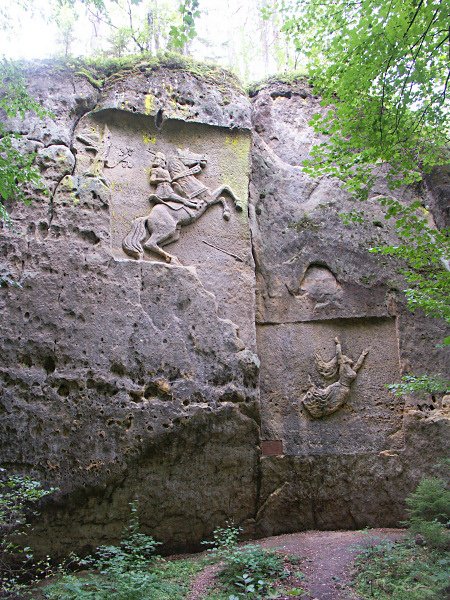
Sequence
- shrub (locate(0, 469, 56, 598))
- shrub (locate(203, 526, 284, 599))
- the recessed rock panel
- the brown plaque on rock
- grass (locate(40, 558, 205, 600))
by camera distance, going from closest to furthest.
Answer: grass (locate(40, 558, 205, 600)) < shrub (locate(0, 469, 56, 598)) < shrub (locate(203, 526, 284, 599)) < the brown plaque on rock < the recessed rock panel

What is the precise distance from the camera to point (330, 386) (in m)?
7.43

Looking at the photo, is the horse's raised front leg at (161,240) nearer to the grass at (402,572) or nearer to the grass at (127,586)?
the grass at (127,586)

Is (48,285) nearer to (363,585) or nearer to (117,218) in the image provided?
(117,218)

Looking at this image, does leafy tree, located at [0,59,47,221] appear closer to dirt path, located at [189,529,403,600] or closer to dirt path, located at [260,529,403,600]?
dirt path, located at [189,529,403,600]

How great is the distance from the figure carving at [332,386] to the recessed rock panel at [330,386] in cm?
1

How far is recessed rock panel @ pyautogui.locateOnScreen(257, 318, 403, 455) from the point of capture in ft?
24.0

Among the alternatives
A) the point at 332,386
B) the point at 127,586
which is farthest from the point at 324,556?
the point at 127,586

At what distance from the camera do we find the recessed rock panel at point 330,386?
7316 mm

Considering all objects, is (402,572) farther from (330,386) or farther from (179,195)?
(179,195)

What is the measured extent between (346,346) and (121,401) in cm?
328

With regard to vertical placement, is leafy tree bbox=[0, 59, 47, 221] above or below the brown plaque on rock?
above

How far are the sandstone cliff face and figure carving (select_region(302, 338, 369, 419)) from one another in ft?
0.34

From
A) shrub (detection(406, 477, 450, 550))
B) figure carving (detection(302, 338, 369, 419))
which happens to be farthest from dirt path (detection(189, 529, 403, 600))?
figure carving (detection(302, 338, 369, 419))

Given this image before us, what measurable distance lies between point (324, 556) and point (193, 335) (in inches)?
118
